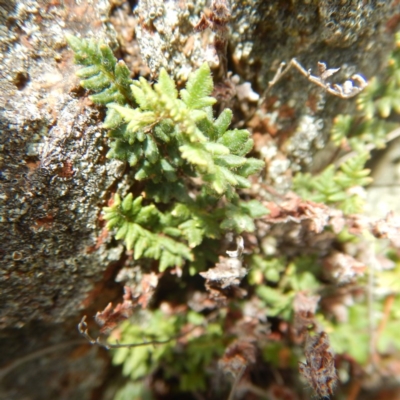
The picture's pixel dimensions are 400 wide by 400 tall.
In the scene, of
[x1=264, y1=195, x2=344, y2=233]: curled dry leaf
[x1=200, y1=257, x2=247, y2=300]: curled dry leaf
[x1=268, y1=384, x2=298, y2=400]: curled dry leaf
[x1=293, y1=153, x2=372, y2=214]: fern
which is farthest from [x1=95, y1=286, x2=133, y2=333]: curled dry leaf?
[x1=268, y1=384, x2=298, y2=400]: curled dry leaf

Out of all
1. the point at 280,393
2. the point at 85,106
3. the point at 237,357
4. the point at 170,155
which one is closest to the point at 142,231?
the point at 170,155

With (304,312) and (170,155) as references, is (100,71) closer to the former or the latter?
(170,155)

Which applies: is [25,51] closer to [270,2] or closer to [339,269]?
[270,2]

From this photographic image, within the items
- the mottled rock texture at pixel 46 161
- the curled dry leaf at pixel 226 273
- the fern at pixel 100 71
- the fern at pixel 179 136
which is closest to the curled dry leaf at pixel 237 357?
the curled dry leaf at pixel 226 273

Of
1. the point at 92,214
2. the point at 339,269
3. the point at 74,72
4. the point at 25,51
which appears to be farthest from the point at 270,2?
the point at 339,269

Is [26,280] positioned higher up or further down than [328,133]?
further down
